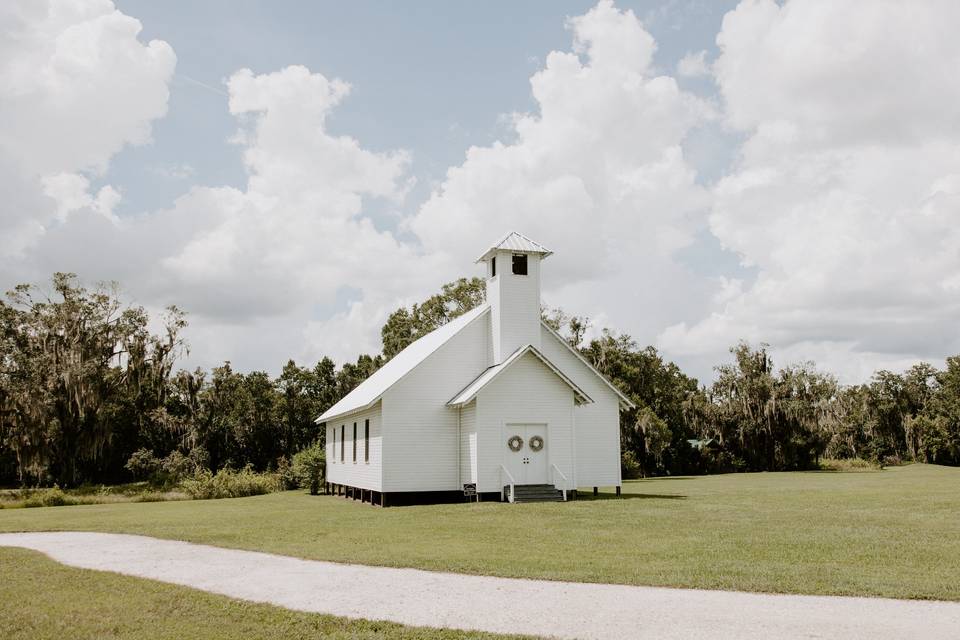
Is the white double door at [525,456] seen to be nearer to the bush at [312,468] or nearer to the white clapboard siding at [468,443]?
the white clapboard siding at [468,443]

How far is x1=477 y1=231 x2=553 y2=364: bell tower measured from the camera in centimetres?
2619

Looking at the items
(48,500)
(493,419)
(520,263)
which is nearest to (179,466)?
(48,500)

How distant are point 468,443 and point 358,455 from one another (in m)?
5.62

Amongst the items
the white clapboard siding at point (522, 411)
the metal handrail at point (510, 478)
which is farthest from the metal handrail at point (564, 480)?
the metal handrail at point (510, 478)

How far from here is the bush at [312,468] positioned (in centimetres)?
3519

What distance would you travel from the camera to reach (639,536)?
14555mm

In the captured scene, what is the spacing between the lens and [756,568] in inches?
418

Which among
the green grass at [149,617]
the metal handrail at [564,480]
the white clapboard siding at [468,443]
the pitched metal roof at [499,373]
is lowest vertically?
the green grass at [149,617]

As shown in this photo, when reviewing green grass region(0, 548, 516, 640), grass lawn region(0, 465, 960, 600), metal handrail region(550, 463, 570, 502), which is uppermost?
metal handrail region(550, 463, 570, 502)

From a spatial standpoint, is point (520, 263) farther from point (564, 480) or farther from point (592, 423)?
point (564, 480)

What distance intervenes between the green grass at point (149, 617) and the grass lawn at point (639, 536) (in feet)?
9.98

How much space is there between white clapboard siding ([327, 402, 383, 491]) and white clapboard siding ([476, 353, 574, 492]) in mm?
3423

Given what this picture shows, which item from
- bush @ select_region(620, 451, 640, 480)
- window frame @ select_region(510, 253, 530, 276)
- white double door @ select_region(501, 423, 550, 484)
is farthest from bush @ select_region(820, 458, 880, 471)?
white double door @ select_region(501, 423, 550, 484)

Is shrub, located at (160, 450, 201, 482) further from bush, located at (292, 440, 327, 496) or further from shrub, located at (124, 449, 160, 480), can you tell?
bush, located at (292, 440, 327, 496)
